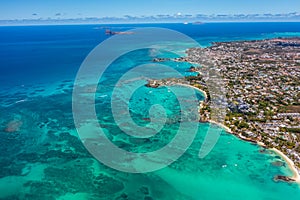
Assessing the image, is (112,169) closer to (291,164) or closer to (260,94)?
(291,164)

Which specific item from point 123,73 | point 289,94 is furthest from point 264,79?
point 123,73

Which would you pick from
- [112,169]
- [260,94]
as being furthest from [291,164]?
[260,94]

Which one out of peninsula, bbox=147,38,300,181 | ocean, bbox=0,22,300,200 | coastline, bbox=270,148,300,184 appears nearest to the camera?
ocean, bbox=0,22,300,200

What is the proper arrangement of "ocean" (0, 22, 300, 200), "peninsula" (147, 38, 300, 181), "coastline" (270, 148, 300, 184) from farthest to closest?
→ "peninsula" (147, 38, 300, 181)
"coastline" (270, 148, 300, 184)
"ocean" (0, 22, 300, 200)

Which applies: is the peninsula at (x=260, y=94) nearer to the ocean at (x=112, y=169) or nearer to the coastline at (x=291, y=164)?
the coastline at (x=291, y=164)

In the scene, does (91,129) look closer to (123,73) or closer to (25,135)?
(25,135)

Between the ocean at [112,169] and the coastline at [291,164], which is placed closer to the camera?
the ocean at [112,169]

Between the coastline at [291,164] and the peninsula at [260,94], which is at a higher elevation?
the peninsula at [260,94]

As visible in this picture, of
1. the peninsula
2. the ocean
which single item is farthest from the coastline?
the ocean

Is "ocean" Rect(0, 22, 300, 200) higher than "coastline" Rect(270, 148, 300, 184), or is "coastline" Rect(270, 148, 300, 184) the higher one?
"coastline" Rect(270, 148, 300, 184)

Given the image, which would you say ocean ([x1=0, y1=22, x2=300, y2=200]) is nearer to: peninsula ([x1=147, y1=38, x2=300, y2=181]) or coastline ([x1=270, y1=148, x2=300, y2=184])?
coastline ([x1=270, y1=148, x2=300, y2=184])

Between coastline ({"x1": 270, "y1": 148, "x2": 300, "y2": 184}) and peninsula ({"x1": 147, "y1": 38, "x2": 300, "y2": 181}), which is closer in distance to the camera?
coastline ({"x1": 270, "y1": 148, "x2": 300, "y2": 184})

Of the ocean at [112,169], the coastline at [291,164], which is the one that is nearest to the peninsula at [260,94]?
the coastline at [291,164]
